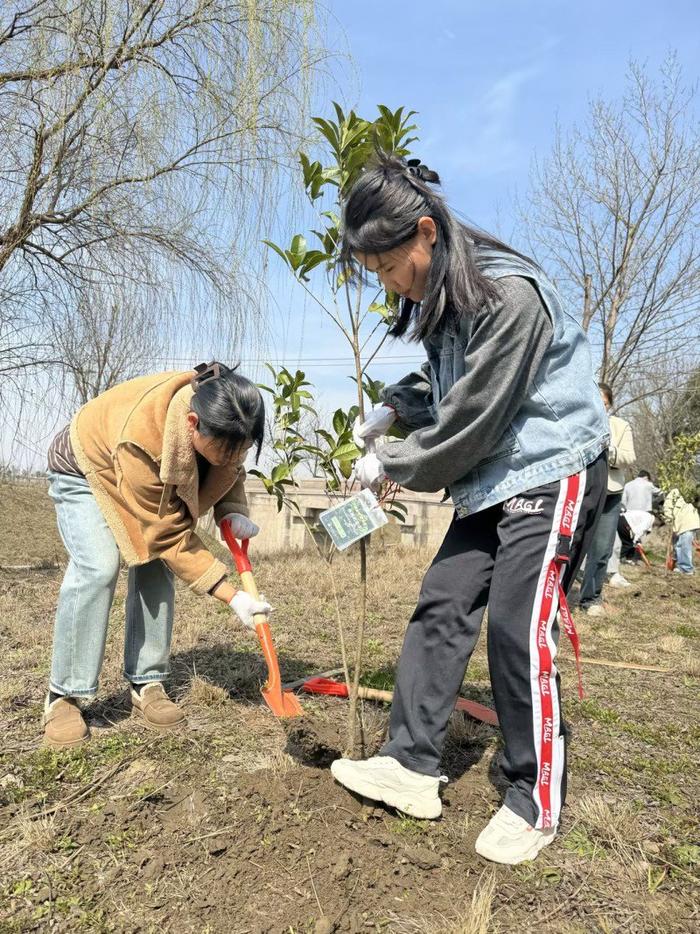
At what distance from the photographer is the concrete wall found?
13.0m

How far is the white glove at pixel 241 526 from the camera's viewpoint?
3.00 m

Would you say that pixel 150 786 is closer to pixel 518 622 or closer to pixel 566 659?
pixel 518 622

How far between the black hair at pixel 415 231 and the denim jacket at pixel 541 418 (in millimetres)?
72

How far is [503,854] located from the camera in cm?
204

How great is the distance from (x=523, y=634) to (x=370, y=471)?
2.21 ft

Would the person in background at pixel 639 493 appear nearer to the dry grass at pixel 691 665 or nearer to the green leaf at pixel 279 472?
the dry grass at pixel 691 665

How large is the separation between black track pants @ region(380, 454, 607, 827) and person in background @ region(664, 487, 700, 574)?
9.09 m

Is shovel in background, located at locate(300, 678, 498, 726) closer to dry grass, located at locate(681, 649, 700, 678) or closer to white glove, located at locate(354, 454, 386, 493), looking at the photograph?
white glove, located at locate(354, 454, 386, 493)

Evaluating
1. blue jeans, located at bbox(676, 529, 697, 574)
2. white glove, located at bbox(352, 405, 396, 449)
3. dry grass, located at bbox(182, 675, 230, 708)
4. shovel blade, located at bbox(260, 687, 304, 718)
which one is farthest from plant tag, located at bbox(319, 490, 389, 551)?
blue jeans, located at bbox(676, 529, 697, 574)

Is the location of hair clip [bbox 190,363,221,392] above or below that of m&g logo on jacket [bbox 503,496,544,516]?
above

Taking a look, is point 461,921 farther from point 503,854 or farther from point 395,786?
point 395,786

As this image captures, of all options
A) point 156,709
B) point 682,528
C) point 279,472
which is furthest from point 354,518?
point 682,528

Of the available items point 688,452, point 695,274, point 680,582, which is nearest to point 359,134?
point 680,582

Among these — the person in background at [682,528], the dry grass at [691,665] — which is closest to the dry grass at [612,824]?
the dry grass at [691,665]
